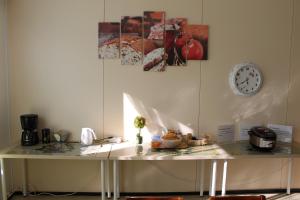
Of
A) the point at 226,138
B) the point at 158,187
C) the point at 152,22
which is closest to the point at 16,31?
the point at 152,22

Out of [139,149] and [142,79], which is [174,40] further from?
[139,149]

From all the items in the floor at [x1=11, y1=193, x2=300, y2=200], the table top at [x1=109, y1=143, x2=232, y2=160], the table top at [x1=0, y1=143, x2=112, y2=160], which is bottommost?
the floor at [x1=11, y1=193, x2=300, y2=200]

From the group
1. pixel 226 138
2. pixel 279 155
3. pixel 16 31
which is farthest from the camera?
pixel 226 138

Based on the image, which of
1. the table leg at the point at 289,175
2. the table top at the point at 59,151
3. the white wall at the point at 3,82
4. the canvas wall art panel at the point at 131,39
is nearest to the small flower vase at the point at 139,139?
the table top at the point at 59,151

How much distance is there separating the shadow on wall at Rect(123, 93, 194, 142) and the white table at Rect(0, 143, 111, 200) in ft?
1.15

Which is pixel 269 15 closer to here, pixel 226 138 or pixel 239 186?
pixel 226 138

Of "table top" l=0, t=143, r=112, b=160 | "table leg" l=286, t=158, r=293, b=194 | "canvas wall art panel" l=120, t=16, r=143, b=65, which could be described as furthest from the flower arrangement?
"table leg" l=286, t=158, r=293, b=194

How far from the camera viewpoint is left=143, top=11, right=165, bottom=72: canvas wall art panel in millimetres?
2939

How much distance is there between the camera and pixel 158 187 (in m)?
3.15

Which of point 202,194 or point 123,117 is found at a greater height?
point 123,117

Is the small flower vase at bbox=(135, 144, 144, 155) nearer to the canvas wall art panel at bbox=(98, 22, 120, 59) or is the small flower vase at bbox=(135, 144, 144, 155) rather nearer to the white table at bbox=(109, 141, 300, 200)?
the white table at bbox=(109, 141, 300, 200)

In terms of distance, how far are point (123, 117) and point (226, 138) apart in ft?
4.27

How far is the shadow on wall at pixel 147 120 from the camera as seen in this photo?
119 inches

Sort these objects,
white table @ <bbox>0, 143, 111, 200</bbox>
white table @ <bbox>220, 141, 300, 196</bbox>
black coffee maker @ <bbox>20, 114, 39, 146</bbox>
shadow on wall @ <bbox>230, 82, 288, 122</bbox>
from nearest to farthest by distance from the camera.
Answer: white table @ <bbox>0, 143, 111, 200</bbox>, white table @ <bbox>220, 141, 300, 196</bbox>, black coffee maker @ <bbox>20, 114, 39, 146</bbox>, shadow on wall @ <bbox>230, 82, 288, 122</bbox>
